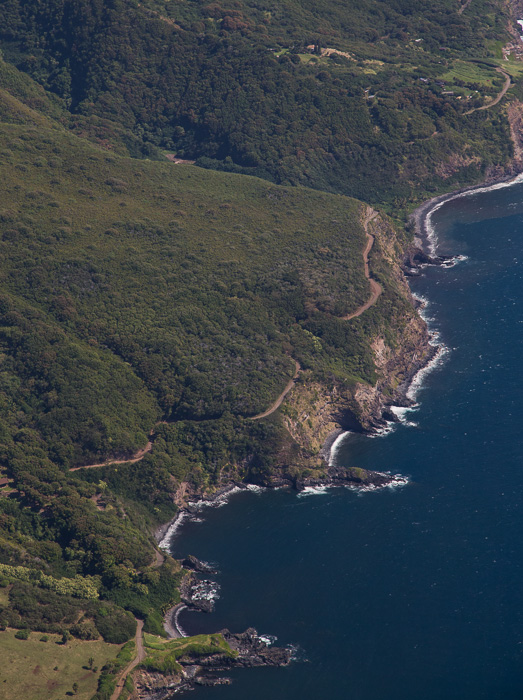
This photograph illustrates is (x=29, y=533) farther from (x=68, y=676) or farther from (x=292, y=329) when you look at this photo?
(x=292, y=329)

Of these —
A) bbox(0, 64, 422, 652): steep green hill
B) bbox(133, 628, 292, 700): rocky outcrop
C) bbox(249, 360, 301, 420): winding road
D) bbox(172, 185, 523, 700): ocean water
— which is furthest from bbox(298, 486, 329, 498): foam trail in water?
bbox(133, 628, 292, 700): rocky outcrop

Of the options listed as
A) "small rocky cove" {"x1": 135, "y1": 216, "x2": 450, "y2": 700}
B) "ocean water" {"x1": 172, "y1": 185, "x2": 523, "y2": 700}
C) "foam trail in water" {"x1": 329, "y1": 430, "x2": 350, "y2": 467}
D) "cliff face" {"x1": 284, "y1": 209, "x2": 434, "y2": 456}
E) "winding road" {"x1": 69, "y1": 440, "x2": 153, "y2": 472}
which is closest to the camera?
"ocean water" {"x1": 172, "y1": 185, "x2": 523, "y2": 700}

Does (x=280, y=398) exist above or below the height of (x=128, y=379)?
below

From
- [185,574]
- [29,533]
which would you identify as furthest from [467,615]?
[29,533]

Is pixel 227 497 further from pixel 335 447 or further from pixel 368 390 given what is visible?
pixel 368 390

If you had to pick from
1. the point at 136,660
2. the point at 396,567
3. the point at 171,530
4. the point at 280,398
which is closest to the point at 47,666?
the point at 136,660

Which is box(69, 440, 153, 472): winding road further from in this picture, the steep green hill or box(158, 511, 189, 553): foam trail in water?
box(158, 511, 189, 553): foam trail in water
